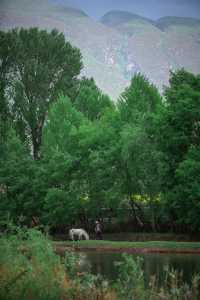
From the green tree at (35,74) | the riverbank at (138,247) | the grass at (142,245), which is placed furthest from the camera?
the green tree at (35,74)

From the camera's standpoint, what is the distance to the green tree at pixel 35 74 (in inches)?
2544

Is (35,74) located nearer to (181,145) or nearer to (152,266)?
(181,145)

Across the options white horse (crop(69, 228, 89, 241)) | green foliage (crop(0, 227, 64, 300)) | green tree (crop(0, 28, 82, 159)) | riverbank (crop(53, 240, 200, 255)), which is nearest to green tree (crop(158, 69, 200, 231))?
riverbank (crop(53, 240, 200, 255))

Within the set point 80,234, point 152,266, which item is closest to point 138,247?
point 80,234

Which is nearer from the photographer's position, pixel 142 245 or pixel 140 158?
pixel 142 245

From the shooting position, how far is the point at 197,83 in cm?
4509

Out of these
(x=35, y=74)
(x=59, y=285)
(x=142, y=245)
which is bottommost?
(x=59, y=285)

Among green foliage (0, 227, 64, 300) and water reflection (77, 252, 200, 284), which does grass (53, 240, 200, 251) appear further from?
green foliage (0, 227, 64, 300)

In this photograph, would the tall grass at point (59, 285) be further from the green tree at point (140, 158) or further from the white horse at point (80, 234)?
the green tree at point (140, 158)

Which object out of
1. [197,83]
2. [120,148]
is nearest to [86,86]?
[120,148]

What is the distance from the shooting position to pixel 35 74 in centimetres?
6600

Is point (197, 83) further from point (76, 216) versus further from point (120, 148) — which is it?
point (76, 216)

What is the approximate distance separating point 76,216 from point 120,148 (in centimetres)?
634

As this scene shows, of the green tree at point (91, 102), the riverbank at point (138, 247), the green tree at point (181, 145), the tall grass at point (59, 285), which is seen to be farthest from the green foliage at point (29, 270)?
the green tree at point (91, 102)
